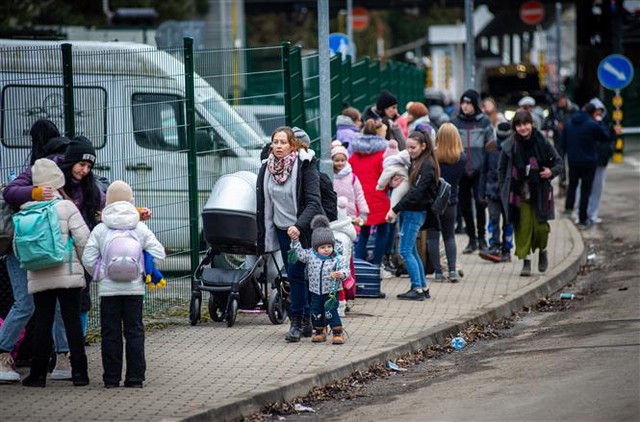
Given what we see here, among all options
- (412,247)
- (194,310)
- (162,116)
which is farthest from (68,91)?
(412,247)

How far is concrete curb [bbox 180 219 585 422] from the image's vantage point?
8.81 m

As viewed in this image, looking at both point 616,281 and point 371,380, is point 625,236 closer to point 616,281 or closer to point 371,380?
point 616,281

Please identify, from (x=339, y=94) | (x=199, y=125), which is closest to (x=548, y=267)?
(x=339, y=94)

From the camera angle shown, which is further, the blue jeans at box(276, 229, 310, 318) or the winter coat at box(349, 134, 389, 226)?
the winter coat at box(349, 134, 389, 226)

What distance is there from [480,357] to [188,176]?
3.40 meters

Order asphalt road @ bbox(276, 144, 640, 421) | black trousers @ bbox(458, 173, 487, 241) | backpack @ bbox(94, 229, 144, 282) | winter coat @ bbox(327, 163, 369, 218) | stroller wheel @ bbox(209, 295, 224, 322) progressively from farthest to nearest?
black trousers @ bbox(458, 173, 487, 241) < winter coat @ bbox(327, 163, 369, 218) < stroller wheel @ bbox(209, 295, 224, 322) < backpack @ bbox(94, 229, 144, 282) < asphalt road @ bbox(276, 144, 640, 421)

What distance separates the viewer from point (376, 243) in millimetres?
15234

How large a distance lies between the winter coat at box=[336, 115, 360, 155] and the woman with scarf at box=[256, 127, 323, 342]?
14.8 feet

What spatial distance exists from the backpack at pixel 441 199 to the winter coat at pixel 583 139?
7.72m

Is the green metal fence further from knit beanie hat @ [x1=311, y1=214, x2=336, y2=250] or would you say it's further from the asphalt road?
the asphalt road

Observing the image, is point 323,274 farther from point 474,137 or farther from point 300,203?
point 474,137

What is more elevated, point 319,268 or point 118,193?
point 118,193

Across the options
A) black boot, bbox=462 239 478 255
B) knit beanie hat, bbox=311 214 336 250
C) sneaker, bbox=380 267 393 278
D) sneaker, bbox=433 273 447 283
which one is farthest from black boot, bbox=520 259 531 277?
knit beanie hat, bbox=311 214 336 250

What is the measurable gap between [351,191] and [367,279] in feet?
2.97
